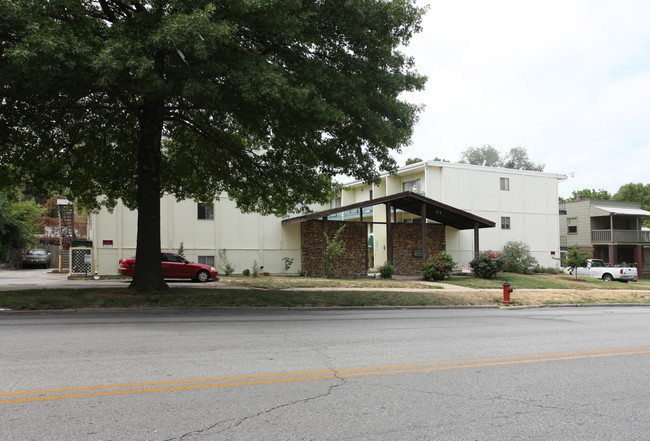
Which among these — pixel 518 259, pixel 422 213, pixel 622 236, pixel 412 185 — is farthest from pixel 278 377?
pixel 622 236

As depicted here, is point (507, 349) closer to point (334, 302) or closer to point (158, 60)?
point (334, 302)

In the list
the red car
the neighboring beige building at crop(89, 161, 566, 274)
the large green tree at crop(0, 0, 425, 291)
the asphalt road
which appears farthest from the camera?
the neighboring beige building at crop(89, 161, 566, 274)

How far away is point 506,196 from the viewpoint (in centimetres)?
3475

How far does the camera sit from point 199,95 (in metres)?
11.2

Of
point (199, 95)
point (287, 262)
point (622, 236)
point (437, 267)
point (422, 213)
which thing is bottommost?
point (437, 267)

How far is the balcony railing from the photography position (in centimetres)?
4241

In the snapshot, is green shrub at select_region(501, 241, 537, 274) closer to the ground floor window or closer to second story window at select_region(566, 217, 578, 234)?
second story window at select_region(566, 217, 578, 234)

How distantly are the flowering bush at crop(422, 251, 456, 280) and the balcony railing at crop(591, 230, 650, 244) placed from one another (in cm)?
2386

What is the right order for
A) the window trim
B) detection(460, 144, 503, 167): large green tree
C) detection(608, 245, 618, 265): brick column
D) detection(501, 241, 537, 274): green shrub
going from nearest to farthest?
the window trim < detection(501, 241, 537, 274): green shrub < detection(608, 245, 618, 265): brick column < detection(460, 144, 503, 167): large green tree

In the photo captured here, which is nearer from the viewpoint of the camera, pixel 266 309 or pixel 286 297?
pixel 266 309

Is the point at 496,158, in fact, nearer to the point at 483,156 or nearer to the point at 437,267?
the point at 483,156

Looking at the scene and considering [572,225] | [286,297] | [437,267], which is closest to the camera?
[286,297]

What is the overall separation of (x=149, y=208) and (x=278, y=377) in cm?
1006

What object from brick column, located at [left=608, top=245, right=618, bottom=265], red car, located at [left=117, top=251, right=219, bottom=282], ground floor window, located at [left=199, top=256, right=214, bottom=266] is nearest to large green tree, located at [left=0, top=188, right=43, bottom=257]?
ground floor window, located at [left=199, top=256, right=214, bottom=266]
